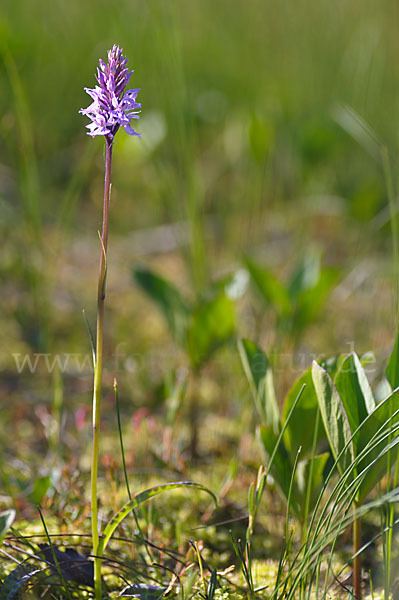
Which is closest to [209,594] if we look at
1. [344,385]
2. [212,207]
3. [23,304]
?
[344,385]

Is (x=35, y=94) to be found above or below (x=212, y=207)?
above

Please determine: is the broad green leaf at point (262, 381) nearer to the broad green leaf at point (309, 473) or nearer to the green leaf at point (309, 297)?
the broad green leaf at point (309, 473)

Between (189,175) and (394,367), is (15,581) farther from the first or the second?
(189,175)

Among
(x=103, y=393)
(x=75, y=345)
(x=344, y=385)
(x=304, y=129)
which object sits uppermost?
(x=304, y=129)

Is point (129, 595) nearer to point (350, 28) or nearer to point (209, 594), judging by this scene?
point (209, 594)

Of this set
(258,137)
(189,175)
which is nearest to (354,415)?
(189,175)

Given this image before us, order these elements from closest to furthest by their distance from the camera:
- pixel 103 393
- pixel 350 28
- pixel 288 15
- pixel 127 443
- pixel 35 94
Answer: pixel 127 443 < pixel 103 393 < pixel 35 94 < pixel 288 15 < pixel 350 28

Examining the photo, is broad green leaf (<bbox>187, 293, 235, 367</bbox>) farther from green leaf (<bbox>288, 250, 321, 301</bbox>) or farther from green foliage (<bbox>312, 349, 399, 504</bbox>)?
green foliage (<bbox>312, 349, 399, 504</bbox>)
